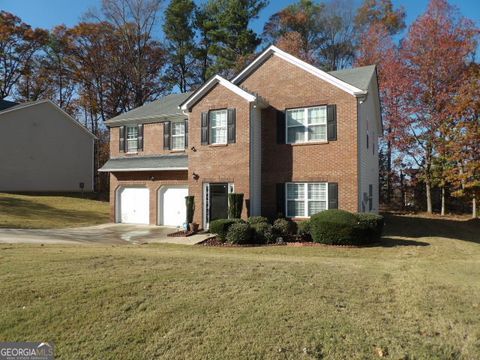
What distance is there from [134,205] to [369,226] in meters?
13.4

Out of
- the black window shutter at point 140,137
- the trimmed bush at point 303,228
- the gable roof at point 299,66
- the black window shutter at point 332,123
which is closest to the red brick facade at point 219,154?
the gable roof at point 299,66

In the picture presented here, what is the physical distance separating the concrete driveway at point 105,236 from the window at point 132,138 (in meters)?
5.13

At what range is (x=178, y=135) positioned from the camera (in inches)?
825

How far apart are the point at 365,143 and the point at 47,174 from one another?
26668 millimetres

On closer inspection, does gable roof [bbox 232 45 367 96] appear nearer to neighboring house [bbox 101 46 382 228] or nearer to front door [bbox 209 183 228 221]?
neighboring house [bbox 101 46 382 228]

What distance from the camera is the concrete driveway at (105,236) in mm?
13977

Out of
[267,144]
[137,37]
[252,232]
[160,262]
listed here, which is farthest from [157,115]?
[137,37]

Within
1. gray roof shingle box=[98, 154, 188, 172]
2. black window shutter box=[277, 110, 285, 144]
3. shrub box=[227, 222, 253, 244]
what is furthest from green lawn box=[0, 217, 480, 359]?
gray roof shingle box=[98, 154, 188, 172]

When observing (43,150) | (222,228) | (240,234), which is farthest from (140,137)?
(43,150)

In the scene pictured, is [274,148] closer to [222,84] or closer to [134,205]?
[222,84]

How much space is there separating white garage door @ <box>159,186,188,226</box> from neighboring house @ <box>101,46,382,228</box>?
43 cm

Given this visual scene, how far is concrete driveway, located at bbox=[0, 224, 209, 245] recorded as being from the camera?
13977 millimetres

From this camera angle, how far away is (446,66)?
28141 millimetres

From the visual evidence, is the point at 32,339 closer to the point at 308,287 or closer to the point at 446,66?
the point at 308,287
